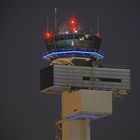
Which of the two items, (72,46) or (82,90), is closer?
(82,90)

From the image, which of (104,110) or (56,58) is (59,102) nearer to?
(56,58)

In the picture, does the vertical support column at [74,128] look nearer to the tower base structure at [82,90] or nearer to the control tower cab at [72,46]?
the tower base structure at [82,90]

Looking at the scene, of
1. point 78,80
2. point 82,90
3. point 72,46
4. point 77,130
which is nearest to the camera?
point 82,90

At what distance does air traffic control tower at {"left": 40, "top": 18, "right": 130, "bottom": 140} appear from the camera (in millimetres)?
70062

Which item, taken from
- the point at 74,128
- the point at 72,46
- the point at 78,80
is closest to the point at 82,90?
the point at 78,80

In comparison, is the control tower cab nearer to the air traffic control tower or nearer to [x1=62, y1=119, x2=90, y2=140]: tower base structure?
the air traffic control tower

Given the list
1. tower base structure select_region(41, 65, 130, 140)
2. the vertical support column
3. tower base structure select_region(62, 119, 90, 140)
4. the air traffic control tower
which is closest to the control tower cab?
the air traffic control tower

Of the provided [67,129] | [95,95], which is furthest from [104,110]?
[67,129]

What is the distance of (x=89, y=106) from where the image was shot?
68.9 metres

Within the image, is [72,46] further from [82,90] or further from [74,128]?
[74,128]

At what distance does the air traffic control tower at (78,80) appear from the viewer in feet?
230

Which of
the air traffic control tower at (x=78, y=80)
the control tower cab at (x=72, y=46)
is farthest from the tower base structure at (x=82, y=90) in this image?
the control tower cab at (x=72, y=46)

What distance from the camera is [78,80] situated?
235 feet

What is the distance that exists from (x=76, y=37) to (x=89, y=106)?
11924 mm
